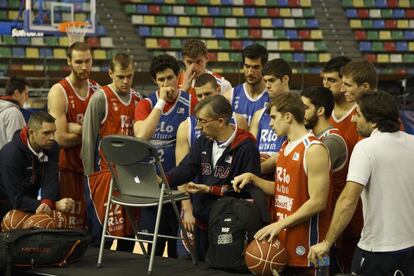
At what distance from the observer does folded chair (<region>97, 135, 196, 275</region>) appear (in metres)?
4.78

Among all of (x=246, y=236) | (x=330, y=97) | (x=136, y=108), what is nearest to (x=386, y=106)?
(x=330, y=97)

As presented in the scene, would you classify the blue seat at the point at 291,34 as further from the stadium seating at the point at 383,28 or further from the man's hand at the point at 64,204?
the man's hand at the point at 64,204

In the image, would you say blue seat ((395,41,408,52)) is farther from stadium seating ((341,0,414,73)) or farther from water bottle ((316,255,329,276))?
water bottle ((316,255,329,276))

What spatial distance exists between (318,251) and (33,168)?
246cm

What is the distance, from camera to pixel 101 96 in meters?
5.77

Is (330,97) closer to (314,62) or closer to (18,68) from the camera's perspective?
(18,68)

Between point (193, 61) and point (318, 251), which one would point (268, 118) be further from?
point (318, 251)

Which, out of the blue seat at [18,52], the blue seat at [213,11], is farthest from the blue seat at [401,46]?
the blue seat at [18,52]

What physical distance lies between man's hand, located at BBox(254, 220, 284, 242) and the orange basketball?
1812 millimetres

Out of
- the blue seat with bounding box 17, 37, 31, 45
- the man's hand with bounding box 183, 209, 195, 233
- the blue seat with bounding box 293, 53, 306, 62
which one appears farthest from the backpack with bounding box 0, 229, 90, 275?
the blue seat with bounding box 293, 53, 306, 62

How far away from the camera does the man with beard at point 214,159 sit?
4.85 m

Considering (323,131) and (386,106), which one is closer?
(386,106)

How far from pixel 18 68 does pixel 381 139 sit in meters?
13.9

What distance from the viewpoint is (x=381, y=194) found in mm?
4078
